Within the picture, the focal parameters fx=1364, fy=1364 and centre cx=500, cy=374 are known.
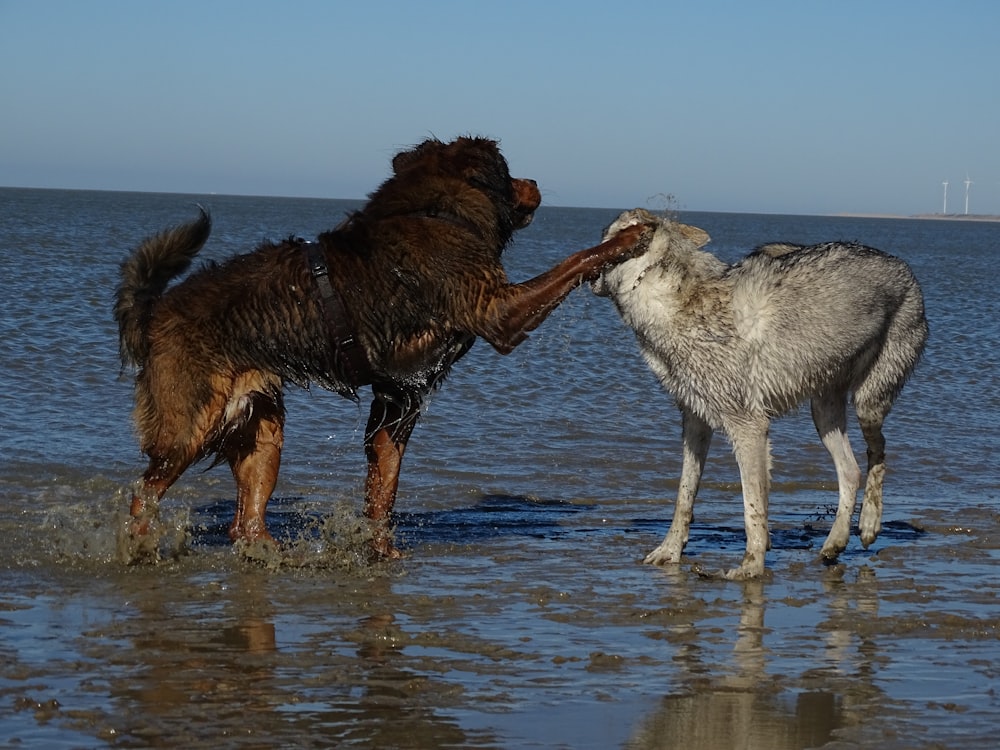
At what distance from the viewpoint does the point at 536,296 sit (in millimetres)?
6348

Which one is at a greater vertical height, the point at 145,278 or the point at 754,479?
the point at 145,278

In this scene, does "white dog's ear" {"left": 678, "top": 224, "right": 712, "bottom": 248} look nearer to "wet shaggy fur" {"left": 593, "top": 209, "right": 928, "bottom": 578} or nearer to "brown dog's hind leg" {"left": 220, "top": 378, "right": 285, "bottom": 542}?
"wet shaggy fur" {"left": 593, "top": 209, "right": 928, "bottom": 578}

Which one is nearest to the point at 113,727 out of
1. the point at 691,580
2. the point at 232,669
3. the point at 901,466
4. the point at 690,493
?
the point at 232,669

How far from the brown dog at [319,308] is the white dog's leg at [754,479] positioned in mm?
1044

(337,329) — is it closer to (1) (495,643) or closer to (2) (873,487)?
(1) (495,643)

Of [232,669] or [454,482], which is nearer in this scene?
[232,669]

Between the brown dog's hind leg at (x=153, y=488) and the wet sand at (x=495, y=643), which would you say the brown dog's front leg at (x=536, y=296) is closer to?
the wet sand at (x=495, y=643)

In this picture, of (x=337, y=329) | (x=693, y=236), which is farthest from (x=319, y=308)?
(x=693, y=236)

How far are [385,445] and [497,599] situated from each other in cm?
142

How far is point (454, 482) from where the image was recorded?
8.93 meters

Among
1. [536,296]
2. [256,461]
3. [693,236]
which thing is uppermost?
[693,236]

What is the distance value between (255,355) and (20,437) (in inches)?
151

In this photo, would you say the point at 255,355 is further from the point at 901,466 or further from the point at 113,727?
the point at 901,466

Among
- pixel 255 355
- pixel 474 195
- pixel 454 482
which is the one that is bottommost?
pixel 454 482
